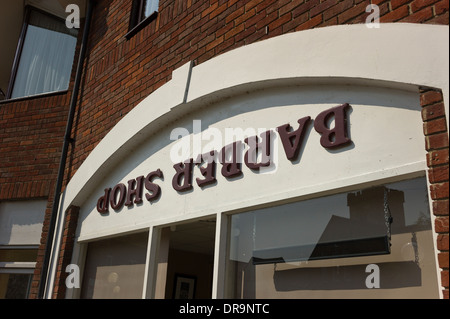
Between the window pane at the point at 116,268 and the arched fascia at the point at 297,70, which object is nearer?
the arched fascia at the point at 297,70

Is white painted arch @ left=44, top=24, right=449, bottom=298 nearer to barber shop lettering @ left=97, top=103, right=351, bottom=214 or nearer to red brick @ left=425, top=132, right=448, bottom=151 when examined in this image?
red brick @ left=425, top=132, right=448, bottom=151

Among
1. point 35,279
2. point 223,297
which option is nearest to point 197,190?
point 223,297

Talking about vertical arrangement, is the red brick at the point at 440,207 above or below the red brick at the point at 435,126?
below

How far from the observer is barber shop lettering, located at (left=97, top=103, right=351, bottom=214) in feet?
10.3

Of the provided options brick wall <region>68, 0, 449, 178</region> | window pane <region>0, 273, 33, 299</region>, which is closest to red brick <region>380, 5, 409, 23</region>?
brick wall <region>68, 0, 449, 178</region>

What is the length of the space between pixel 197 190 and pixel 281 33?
1.57m

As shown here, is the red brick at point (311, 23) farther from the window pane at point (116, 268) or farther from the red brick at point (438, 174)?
the window pane at point (116, 268)

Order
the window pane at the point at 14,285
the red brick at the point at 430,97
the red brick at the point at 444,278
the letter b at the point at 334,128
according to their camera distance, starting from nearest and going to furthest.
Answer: the red brick at the point at 444,278
the red brick at the point at 430,97
the letter b at the point at 334,128
the window pane at the point at 14,285

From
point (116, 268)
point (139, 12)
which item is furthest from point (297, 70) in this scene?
point (139, 12)

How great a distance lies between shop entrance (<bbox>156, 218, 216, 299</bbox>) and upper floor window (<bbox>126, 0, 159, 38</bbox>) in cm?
266

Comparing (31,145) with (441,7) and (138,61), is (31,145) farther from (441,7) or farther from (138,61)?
(441,7)

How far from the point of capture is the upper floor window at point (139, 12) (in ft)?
18.4

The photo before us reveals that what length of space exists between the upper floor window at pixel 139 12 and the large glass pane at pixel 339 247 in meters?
3.08

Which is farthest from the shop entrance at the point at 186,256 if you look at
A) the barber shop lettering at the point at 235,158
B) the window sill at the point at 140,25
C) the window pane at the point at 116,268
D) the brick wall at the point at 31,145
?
the window sill at the point at 140,25
